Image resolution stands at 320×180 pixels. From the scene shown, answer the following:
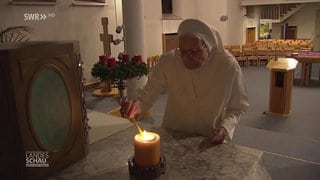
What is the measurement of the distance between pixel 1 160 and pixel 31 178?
3.5 inches

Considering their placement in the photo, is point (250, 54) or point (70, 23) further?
point (250, 54)

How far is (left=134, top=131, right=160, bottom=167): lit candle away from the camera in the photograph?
813mm

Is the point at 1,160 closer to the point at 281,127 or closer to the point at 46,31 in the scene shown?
the point at 281,127

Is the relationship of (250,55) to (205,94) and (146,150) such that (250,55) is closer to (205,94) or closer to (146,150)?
(205,94)

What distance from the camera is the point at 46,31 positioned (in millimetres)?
6414

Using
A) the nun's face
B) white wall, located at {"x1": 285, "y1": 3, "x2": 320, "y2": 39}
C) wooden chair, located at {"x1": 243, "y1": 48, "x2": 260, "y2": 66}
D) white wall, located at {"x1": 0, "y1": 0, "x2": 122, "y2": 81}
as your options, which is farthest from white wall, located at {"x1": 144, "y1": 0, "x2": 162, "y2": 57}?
white wall, located at {"x1": 285, "y1": 3, "x2": 320, "y2": 39}

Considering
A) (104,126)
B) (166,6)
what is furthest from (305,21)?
(104,126)

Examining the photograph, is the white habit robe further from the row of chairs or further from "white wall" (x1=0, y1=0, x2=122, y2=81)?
the row of chairs

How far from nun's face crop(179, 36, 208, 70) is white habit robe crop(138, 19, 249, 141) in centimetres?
11

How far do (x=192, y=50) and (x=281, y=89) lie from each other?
4363 mm

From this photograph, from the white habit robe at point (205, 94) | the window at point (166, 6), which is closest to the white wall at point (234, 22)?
the window at point (166, 6)

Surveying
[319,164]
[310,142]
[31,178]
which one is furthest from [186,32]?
[310,142]

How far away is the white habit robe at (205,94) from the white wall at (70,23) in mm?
4355

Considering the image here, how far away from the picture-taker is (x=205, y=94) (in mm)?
1560
